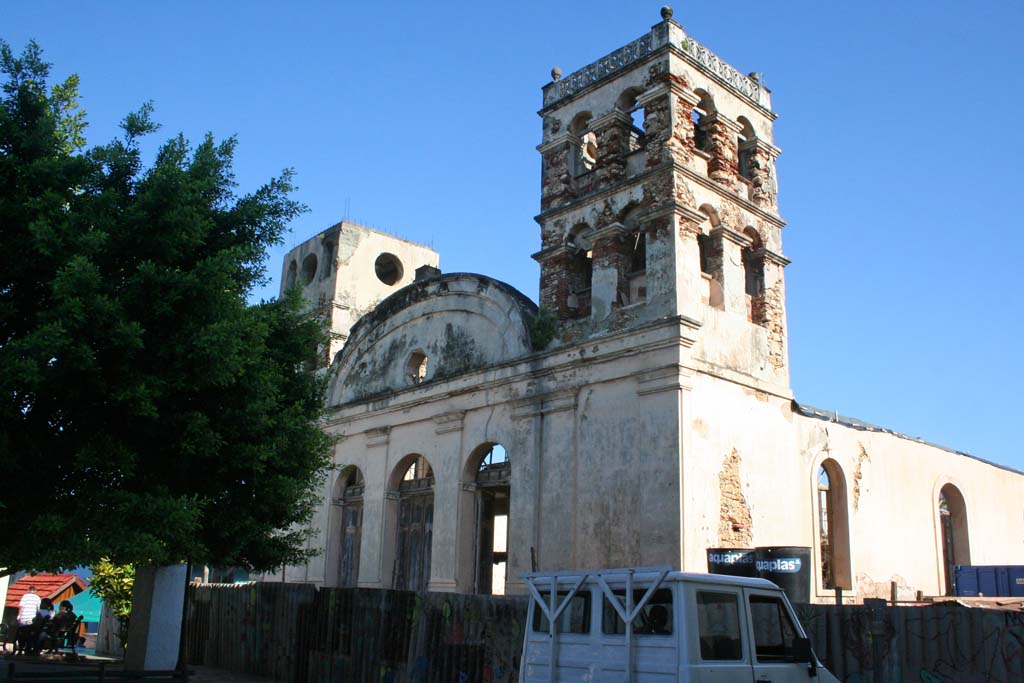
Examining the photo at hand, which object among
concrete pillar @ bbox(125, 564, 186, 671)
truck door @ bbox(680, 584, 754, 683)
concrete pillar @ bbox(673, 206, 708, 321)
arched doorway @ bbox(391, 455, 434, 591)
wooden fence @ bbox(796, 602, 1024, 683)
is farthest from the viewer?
arched doorway @ bbox(391, 455, 434, 591)

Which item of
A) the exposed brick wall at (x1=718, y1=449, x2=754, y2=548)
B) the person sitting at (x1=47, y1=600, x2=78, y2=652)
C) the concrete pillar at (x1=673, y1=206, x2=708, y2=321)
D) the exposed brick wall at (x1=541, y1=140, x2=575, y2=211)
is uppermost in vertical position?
the exposed brick wall at (x1=541, y1=140, x2=575, y2=211)

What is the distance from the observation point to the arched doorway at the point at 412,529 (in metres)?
19.0

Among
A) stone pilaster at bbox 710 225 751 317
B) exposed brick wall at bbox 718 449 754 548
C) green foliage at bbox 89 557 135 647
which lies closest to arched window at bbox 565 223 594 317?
stone pilaster at bbox 710 225 751 317

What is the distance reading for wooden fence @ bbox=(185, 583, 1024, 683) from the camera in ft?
30.7

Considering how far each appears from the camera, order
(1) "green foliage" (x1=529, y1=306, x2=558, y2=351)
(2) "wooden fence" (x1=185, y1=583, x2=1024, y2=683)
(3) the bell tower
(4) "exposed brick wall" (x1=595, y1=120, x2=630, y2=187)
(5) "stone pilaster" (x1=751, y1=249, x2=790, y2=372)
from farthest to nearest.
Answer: (4) "exposed brick wall" (x1=595, y1=120, x2=630, y2=187) < (1) "green foliage" (x1=529, y1=306, x2=558, y2=351) < (5) "stone pilaster" (x1=751, y1=249, x2=790, y2=372) < (3) the bell tower < (2) "wooden fence" (x1=185, y1=583, x2=1024, y2=683)

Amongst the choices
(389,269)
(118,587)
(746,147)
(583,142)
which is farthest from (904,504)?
(118,587)

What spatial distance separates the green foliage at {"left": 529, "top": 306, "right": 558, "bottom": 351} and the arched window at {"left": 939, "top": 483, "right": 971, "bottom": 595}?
9.86 m

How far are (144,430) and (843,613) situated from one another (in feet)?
27.0

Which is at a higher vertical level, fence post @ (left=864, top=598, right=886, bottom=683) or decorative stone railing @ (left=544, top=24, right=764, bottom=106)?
decorative stone railing @ (left=544, top=24, right=764, bottom=106)

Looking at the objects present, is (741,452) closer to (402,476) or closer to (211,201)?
(402,476)

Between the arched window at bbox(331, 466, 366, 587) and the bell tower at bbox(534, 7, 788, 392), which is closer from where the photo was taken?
the bell tower at bbox(534, 7, 788, 392)

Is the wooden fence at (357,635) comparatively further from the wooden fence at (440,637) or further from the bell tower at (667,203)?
the bell tower at (667,203)

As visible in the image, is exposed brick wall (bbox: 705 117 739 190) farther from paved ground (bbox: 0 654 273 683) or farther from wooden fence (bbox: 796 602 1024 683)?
paved ground (bbox: 0 654 273 683)

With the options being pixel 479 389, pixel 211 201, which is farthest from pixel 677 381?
pixel 211 201
